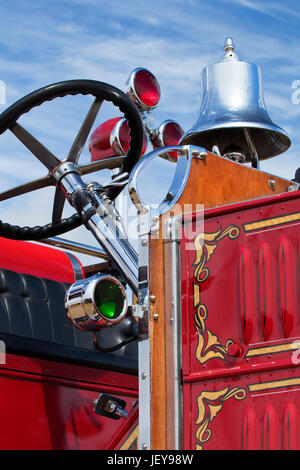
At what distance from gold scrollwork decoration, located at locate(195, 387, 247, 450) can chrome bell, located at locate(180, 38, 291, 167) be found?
1.04 metres

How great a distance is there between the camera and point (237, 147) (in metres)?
3.07

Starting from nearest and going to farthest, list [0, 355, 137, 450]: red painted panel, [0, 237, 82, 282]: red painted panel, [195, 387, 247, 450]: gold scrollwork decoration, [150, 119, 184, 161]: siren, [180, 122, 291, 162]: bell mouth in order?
[195, 387, 247, 450]: gold scrollwork decoration, [0, 355, 137, 450]: red painted panel, [180, 122, 291, 162]: bell mouth, [150, 119, 184, 161]: siren, [0, 237, 82, 282]: red painted panel

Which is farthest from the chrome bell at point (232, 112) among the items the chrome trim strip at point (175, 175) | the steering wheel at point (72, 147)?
the chrome trim strip at point (175, 175)

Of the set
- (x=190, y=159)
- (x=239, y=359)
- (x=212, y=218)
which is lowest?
(x=239, y=359)

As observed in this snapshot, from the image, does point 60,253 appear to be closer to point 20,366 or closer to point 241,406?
point 20,366

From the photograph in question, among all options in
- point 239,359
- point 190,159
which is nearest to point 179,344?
point 239,359

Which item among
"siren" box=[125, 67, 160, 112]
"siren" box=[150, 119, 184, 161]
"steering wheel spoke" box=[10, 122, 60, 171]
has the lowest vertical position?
"steering wheel spoke" box=[10, 122, 60, 171]

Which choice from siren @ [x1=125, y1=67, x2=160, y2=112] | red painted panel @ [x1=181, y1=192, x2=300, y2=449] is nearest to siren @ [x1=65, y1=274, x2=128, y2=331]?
red painted panel @ [x1=181, y1=192, x2=300, y2=449]

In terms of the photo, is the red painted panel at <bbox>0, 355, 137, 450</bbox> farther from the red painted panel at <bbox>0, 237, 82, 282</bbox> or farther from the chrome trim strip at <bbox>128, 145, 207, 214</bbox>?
the red painted panel at <bbox>0, 237, 82, 282</bbox>

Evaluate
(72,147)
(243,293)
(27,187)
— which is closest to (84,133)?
(72,147)

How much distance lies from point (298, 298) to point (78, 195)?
0.98 metres

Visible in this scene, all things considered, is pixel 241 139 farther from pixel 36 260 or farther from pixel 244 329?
pixel 36 260

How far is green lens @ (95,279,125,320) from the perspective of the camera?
2.51 m

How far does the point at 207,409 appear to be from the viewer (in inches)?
87.7
